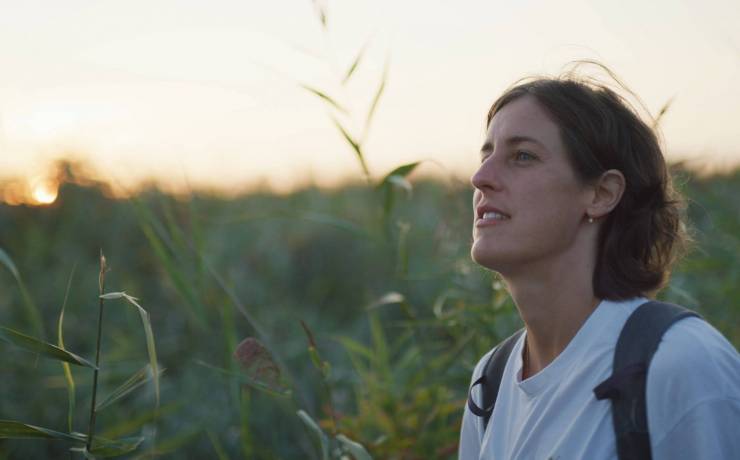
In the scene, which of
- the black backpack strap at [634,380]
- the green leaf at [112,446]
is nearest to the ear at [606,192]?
the black backpack strap at [634,380]

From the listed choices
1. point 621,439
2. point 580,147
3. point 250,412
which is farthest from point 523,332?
point 250,412

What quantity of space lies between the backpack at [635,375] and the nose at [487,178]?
41cm

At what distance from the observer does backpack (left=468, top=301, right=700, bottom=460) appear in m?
1.58

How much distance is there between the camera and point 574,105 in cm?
203

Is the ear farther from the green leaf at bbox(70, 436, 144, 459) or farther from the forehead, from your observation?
the green leaf at bbox(70, 436, 144, 459)

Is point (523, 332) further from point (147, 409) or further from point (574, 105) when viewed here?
point (147, 409)

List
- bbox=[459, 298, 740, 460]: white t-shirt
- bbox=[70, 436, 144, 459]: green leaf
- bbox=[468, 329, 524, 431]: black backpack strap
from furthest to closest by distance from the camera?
bbox=[468, 329, 524, 431]: black backpack strap, bbox=[70, 436, 144, 459]: green leaf, bbox=[459, 298, 740, 460]: white t-shirt

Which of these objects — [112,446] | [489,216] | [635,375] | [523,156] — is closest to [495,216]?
[489,216]

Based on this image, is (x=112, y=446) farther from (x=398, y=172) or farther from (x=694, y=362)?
(x=694, y=362)

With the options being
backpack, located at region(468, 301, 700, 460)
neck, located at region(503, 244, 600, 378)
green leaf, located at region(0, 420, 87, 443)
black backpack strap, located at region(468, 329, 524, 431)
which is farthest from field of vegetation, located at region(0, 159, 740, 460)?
backpack, located at region(468, 301, 700, 460)

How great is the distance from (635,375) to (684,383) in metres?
0.08

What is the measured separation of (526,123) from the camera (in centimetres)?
203

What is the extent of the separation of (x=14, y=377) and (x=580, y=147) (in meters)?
3.52

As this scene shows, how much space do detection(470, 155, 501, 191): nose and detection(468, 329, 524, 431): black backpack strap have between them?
41 centimetres
